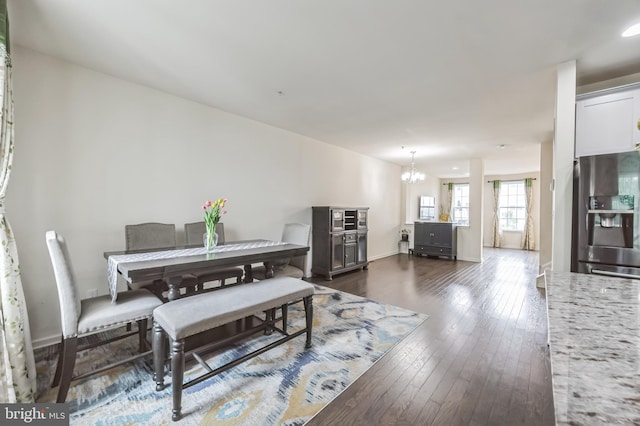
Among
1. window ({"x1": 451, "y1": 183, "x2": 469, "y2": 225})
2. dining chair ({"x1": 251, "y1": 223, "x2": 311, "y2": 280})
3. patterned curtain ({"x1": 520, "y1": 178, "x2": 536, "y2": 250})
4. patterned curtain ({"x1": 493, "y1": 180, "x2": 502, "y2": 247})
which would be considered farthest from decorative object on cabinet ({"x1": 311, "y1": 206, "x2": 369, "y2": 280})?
patterned curtain ({"x1": 520, "y1": 178, "x2": 536, "y2": 250})

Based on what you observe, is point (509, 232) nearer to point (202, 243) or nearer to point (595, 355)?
point (202, 243)

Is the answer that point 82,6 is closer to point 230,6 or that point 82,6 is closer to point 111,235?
point 230,6

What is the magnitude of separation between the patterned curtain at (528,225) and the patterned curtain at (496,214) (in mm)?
742

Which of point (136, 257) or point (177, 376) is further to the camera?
point (136, 257)

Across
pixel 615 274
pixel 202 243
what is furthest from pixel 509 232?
pixel 202 243

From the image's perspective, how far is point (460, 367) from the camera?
215 centimetres

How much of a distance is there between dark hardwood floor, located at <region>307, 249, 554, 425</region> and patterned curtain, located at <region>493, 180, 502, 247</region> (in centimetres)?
624

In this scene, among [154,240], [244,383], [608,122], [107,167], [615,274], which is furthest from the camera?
[154,240]

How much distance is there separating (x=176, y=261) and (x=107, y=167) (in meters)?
1.57

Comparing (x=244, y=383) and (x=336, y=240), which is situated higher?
(x=336, y=240)

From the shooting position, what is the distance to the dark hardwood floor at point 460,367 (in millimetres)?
1664

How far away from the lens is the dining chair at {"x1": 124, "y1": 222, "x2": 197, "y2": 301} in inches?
105

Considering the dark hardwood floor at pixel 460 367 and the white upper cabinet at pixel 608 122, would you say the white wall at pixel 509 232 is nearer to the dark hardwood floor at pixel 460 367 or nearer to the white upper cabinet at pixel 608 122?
the dark hardwood floor at pixel 460 367

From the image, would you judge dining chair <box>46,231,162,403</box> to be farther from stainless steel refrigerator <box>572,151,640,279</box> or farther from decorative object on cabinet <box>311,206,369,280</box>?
stainless steel refrigerator <box>572,151,640,279</box>
